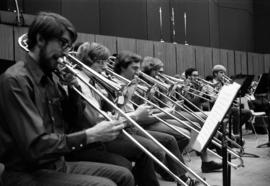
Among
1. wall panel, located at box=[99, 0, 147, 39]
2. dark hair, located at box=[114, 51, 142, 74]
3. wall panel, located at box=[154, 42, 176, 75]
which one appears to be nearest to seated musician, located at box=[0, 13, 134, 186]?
dark hair, located at box=[114, 51, 142, 74]

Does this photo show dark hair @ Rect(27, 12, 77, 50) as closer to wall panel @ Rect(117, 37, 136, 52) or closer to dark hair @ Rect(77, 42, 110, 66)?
dark hair @ Rect(77, 42, 110, 66)

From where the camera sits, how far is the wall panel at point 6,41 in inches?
176

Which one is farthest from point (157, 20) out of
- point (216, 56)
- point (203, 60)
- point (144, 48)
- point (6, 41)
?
point (6, 41)

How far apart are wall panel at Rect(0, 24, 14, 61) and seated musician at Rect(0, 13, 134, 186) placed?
317cm

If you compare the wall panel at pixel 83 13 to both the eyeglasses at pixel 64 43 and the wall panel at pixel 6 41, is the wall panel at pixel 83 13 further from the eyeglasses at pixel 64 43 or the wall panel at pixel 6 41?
the eyeglasses at pixel 64 43

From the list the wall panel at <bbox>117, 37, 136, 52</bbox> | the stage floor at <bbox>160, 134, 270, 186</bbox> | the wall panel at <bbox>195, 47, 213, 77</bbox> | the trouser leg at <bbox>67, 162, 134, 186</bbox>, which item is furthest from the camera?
the wall panel at <bbox>195, 47, 213, 77</bbox>

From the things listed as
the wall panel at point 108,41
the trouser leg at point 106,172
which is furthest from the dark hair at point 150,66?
the wall panel at point 108,41

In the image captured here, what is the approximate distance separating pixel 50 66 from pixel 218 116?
88 cm

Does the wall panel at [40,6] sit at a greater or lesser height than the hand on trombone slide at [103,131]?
greater

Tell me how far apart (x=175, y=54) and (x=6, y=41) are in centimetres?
464

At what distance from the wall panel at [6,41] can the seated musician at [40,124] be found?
3.17 m

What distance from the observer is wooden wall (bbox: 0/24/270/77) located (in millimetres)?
4559

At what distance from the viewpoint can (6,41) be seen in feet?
14.8

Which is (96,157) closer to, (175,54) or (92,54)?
(92,54)
